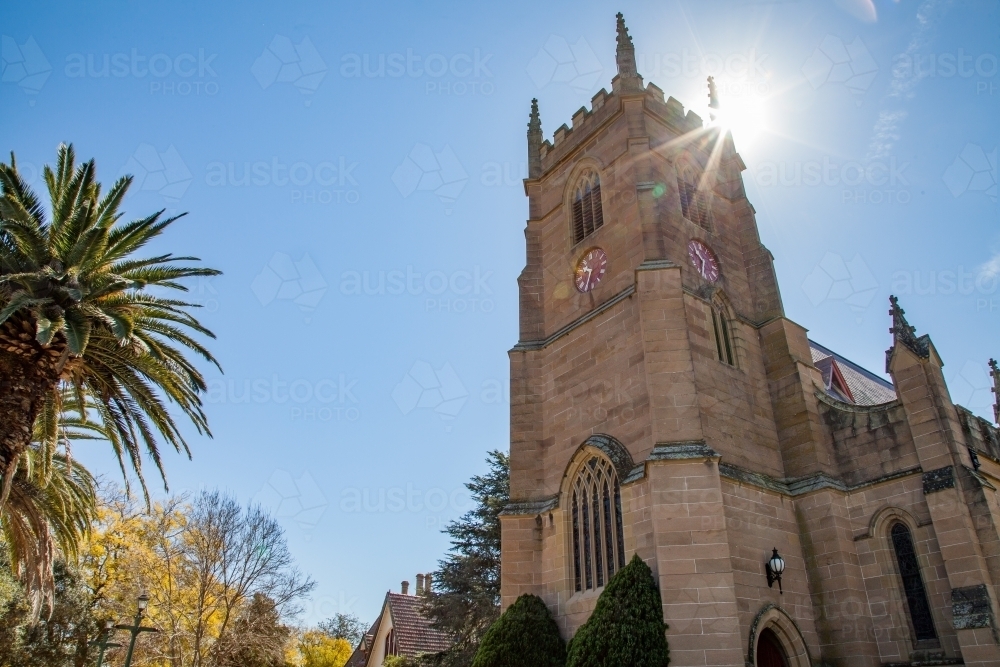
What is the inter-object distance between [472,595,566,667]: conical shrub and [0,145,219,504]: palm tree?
801cm

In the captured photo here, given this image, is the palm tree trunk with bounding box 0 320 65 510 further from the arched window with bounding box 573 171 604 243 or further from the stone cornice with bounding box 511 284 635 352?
the arched window with bounding box 573 171 604 243

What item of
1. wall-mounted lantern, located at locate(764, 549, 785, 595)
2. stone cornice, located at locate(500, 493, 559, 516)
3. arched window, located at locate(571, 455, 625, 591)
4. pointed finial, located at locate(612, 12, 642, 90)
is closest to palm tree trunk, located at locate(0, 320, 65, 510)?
stone cornice, located at locate(500, 493, 559, 516)

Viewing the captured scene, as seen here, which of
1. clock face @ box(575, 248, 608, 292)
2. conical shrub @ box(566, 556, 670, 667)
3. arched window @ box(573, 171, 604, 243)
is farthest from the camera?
arched window @ box(573, 171, 604, 243)

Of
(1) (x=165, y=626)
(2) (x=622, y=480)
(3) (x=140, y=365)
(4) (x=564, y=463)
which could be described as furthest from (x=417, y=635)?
(3) (x=140, y=365)

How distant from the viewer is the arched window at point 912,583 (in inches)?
586

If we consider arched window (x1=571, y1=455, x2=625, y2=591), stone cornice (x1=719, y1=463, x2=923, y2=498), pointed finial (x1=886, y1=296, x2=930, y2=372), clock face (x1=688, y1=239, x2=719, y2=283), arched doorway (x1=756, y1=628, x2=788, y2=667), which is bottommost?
arched doorway (x1=756, y1=628, x2=788, y2=667)

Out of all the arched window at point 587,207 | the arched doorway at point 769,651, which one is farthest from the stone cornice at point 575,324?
the arched doorway at point 769,651

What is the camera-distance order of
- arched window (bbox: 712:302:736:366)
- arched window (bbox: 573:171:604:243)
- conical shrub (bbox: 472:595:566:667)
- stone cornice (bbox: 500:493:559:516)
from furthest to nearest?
arched window (bbox: 573:171:604:243) < arched window (bbox: 712:302:736:366) < stone cornice (bbox: 500:493:559:516) < conical shrub (bbox: 472:595:566:667)

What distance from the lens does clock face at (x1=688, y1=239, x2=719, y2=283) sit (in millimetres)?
19656

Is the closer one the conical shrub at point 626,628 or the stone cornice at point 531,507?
the conical shrub at point 626,628

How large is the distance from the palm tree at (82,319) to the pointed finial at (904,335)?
16654mm

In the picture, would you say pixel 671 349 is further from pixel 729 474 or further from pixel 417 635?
pixel 417 635

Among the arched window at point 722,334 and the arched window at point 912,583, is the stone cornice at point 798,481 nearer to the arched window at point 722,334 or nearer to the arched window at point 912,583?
the arched window at point 912,583

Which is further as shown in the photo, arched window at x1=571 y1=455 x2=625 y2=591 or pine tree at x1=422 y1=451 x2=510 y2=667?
pine tree at x1=422 y1=451 x2=510 y2=667
